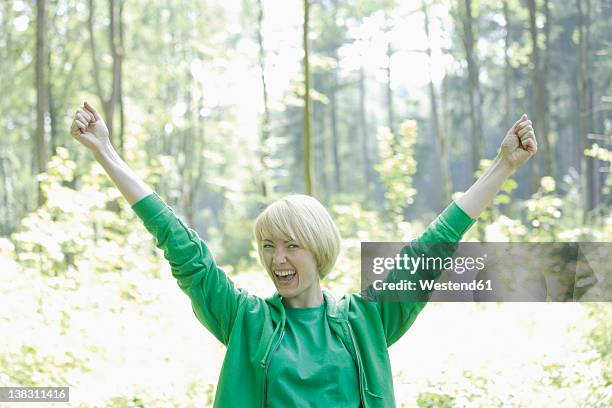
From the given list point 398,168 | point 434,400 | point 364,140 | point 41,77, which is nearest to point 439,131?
point 398,168

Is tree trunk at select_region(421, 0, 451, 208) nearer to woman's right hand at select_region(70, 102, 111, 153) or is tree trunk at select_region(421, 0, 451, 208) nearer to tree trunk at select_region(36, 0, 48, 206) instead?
tree trunk at select_region(36, 0, 48, 206)

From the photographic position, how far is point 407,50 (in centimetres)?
1656

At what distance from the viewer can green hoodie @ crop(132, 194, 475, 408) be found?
5.85 feet

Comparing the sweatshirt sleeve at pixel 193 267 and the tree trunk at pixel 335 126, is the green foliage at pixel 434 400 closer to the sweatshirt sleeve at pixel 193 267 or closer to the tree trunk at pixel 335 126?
the sweatshirt sleeve at pixel 193 267

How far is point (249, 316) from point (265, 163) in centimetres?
996

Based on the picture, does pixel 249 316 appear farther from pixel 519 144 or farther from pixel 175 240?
pixel 519 144

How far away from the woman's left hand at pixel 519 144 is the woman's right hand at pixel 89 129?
103 cm

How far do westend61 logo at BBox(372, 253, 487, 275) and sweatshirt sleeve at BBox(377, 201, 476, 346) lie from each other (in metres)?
0.01

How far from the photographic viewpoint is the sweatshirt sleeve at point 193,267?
178 centimetres

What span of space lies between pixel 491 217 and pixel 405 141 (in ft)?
4.90

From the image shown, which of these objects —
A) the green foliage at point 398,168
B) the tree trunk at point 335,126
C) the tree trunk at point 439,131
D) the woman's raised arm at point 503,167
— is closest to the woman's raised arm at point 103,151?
the woman's raised arm at point 503,167

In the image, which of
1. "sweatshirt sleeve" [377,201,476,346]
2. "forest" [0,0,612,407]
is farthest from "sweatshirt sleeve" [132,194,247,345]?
"forest" [0,0,612,407]

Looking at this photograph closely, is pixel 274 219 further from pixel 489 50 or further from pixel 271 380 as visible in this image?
pixel 489 50

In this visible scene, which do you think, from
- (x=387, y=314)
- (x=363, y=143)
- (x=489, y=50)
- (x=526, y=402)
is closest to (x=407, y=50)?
(x=489, y=50)
